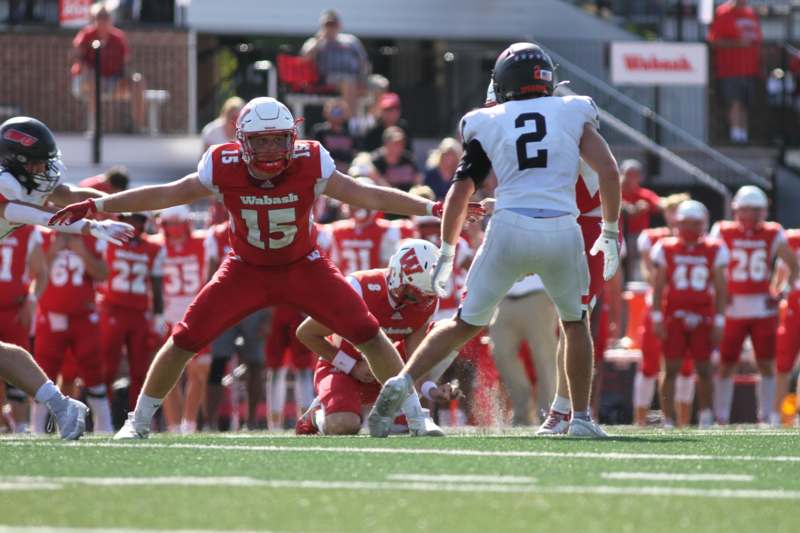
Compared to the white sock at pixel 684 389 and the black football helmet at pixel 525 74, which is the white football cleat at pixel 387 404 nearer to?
the black football helmet at pixel 525 74

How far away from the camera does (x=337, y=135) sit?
54.2ft

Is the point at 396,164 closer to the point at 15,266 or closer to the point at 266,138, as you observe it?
the point at 15,266

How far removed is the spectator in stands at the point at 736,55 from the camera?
20219mm

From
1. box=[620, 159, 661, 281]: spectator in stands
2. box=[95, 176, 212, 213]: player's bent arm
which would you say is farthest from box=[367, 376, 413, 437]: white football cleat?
box=[620, 159, 661, 281]: spectator in stands

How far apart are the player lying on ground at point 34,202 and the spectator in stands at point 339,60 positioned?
841cm

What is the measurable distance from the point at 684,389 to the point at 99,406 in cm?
453

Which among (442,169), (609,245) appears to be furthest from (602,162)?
(442,169)

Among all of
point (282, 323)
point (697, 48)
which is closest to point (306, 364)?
point (282, 323)

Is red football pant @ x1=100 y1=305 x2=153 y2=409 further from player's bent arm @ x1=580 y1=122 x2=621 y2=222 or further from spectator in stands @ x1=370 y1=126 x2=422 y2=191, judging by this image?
player's bent arm @ x1=580 y1=122 x2=621 y2=222

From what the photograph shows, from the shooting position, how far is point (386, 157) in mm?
16062

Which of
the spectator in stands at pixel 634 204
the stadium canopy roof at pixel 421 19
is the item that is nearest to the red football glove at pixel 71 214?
the spectator in stands at pixel 634 204

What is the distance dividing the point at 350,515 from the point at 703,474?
166cm

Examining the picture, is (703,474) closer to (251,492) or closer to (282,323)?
(251,492)

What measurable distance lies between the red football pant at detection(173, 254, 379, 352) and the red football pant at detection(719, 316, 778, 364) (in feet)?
22.3
